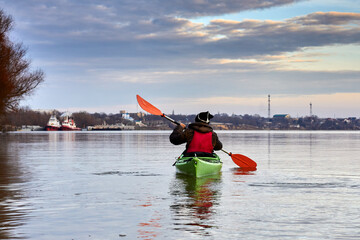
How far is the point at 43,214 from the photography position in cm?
1145

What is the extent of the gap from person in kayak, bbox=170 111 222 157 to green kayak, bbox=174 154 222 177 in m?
0.30

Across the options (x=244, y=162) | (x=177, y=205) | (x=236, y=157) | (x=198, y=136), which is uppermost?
(x=198, y=136)

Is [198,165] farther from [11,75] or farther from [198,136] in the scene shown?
[11,75]

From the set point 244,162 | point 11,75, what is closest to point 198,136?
point 244,162

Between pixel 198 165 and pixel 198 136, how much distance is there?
1094 mm

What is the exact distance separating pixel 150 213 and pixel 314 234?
12.2 ft

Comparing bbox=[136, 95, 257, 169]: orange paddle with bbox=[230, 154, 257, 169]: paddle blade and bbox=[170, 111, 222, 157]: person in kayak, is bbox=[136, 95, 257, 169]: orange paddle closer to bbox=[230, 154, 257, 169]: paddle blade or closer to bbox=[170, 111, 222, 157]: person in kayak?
bbox=[230, 154, 257, 169]: paddle blade

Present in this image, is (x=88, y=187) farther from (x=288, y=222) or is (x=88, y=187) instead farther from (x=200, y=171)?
(x=288, y=222)

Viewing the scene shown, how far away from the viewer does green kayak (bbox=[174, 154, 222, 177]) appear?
1989 centimetres

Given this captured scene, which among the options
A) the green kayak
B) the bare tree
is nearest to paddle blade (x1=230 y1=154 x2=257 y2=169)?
the green kayak

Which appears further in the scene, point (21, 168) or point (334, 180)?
point (21, 168)

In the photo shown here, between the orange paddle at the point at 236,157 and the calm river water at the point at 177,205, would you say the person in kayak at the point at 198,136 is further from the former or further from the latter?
the orange paddle at the point at 236,157

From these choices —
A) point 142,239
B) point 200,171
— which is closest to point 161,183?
point 200,171

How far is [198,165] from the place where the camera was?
19891mm
